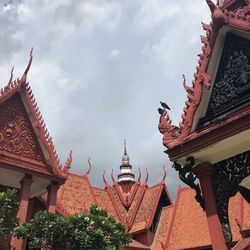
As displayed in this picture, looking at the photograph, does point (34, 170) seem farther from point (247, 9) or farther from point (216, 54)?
point (247, 9)

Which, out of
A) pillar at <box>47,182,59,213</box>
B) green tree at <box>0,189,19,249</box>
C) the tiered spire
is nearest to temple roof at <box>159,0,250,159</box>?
green tree at <box>0,189,19,249</box>

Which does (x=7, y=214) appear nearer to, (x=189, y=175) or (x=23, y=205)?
(x=23, y=205)

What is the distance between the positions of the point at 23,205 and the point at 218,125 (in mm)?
5822

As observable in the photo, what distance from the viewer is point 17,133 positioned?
1001 centimetres

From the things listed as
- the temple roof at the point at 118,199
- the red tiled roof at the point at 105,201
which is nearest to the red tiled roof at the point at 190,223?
the temple roof at the point at 118,199

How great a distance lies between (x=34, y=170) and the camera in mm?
9750

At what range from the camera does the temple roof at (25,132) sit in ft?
32.2

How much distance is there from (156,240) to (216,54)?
15031mm

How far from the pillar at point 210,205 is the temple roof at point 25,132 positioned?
5400mm

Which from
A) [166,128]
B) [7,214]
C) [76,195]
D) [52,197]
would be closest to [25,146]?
[52,197]

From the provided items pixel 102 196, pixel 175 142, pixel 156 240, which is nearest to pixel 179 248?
pixel 156 240

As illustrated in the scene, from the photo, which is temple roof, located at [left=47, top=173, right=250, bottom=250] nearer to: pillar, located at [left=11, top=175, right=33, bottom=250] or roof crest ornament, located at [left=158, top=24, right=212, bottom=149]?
pillar, located at [left=11, top=175, right=33, bottom=250]

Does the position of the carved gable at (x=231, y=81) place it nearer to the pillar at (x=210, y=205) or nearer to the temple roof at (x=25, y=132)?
the pillar at (x=210, y=205)

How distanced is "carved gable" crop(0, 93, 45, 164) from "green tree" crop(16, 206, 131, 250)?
2.83 metres
